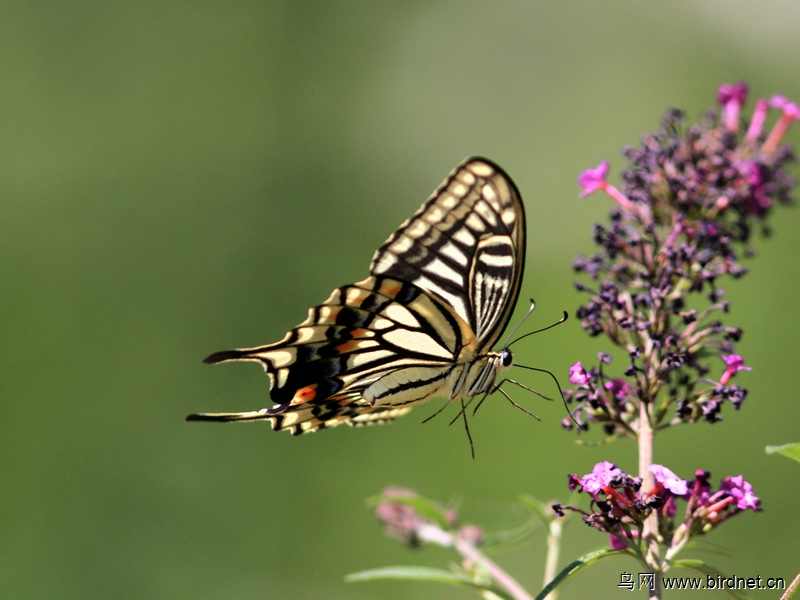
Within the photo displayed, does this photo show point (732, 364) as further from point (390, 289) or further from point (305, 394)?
point (305, 394)

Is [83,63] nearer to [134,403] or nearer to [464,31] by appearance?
[134,403]

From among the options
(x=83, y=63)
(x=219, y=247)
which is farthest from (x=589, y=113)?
(x=83, y=63)

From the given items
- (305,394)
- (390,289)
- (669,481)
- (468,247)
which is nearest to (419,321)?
(390,289)

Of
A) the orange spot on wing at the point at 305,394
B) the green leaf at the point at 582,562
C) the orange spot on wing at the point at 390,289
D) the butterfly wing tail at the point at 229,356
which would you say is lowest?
the green leaf at the point at 582,562

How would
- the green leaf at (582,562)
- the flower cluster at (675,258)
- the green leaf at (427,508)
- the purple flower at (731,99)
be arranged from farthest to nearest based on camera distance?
the purple flower at (731,99) → the green leaf at (427,508) → the flower cluster at (675,258) → the green leaf at (582,562)

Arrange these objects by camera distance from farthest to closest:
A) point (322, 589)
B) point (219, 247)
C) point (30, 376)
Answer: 1. point (219, 247)
2. point (30, 376)
3. point (322, 589)

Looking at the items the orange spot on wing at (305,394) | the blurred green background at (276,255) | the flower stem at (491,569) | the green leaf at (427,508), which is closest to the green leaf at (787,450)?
the flower stem at (491,569)

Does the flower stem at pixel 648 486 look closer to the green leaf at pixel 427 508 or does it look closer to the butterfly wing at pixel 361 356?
the green leaf at pixel 427 508
